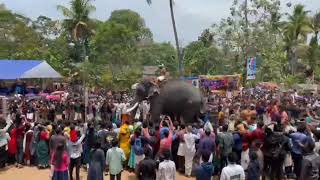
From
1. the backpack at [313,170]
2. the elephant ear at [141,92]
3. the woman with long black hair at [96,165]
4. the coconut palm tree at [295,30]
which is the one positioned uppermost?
the coconut palm tree at [295,30]

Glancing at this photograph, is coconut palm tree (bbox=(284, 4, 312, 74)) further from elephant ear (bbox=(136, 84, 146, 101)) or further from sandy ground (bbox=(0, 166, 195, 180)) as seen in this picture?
sandy ground (bbox=(0, 166, 195, 180))

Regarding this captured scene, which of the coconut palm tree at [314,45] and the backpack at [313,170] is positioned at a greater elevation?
the coconut palm tree at [314,45]

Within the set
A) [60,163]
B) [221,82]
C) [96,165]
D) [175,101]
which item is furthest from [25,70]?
[96,165]

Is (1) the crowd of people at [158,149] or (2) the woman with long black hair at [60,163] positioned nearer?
(1) the crowd of people at [158,149]

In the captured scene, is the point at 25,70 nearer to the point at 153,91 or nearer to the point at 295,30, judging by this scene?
the point at 153,91

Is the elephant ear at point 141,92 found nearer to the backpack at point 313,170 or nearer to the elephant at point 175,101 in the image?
the elephant at point 175,101

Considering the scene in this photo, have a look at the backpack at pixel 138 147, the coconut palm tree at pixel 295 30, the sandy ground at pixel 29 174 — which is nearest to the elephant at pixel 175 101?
the sandy ground at pixel 29 174

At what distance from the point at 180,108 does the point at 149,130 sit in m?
3.93

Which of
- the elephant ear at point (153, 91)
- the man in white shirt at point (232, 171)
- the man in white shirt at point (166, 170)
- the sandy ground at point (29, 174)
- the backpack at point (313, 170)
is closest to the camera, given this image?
the man in white shirt at point (232, 171)

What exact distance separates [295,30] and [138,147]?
38841 mm

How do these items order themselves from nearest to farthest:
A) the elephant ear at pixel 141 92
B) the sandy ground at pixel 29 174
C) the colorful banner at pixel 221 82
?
the sandy ground at pixel 29 174, the elephant ear at pixel 141 92, the colorful banner at pixel 221 82

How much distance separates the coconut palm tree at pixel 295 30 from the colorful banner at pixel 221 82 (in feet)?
62.5

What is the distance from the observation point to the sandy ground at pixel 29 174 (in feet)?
38.0

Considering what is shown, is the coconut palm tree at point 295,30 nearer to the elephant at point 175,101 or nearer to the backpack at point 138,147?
the elephant at point 175,101
